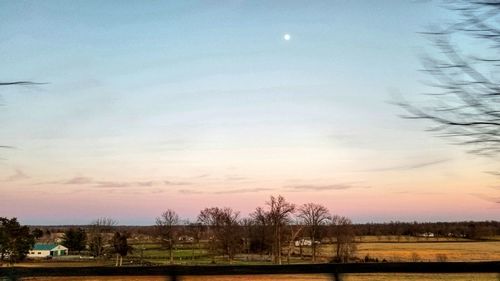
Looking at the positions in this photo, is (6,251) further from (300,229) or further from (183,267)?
(183,267)

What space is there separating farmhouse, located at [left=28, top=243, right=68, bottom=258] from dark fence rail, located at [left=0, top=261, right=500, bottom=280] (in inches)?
4368

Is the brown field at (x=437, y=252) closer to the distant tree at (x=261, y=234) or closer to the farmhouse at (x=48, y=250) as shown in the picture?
the distant tree at (x=261, y=234)

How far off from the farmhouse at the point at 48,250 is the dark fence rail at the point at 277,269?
110958 mm

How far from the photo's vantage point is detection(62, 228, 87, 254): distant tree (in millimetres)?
112188

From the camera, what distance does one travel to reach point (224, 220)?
93938mm

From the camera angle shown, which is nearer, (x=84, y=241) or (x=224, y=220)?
(x=224, y=220)

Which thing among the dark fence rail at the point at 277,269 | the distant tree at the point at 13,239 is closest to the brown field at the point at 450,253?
the dark fence rail at the point at 277,269

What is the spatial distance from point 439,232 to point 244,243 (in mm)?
50199

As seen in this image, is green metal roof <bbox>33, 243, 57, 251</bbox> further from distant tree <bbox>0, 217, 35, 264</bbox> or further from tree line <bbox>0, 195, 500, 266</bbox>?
distant tree <bbox>0, 217, 35, 264</bbox>

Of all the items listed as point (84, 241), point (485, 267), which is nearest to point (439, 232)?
point (84, 241)

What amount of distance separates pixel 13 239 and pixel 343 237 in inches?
1859

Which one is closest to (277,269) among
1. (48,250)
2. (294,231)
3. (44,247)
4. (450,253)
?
(450,253)

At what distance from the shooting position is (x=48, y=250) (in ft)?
366

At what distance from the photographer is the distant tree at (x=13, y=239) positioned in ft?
198
